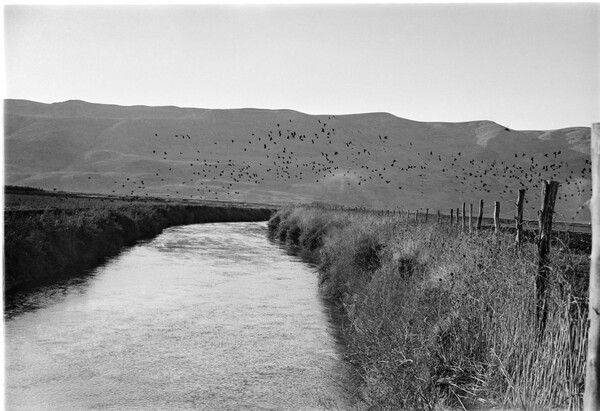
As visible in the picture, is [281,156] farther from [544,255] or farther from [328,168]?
[544,255]

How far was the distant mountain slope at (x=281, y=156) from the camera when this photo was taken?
10912cm

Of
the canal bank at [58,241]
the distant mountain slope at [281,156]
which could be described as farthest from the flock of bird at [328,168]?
the canal bank at [58,241]

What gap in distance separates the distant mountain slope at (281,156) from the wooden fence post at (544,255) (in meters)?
79.9

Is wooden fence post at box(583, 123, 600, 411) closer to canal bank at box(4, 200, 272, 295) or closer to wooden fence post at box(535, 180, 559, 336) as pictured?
wooden fence post at box(535, 180, 559, 336)

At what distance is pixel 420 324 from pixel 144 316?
8.26 meters

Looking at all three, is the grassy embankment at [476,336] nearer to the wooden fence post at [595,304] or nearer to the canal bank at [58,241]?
the wooden fence post at [595,304]

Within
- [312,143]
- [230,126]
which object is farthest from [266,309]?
[230,126]

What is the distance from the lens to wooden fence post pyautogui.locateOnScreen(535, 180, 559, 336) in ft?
22.0

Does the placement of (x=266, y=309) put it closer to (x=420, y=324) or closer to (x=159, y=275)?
(x=159, y=275)

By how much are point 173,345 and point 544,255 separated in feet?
25.5

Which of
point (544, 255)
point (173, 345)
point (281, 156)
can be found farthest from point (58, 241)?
point (281, 156)

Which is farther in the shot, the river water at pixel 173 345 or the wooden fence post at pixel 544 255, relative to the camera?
the river water at pixel 173 345

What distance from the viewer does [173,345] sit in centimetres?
1195

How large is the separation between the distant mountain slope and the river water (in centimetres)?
7336
